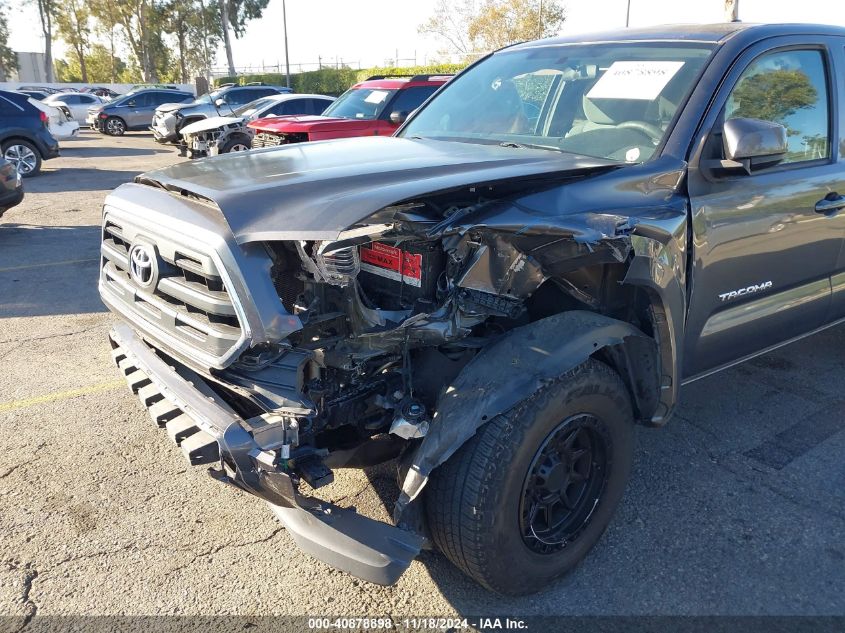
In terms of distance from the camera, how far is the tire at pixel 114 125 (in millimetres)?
→ 25562

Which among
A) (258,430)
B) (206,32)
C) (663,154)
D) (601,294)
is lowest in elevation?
(258,430)

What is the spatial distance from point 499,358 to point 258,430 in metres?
0.89

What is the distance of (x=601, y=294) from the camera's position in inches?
117

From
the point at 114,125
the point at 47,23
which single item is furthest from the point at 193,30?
the point at 114,125

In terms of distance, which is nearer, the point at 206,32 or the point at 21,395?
the point at 21,395

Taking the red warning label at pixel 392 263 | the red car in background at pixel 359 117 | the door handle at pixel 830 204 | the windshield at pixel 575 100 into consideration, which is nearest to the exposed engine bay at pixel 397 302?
the red warning label at pixel 392 263

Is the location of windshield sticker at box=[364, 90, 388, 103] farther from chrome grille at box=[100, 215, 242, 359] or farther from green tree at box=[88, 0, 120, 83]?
green tree at box=[88, 0, 120, 83]

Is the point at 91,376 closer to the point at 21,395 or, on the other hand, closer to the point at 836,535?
the point at 21,395

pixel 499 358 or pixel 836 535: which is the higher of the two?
pixel 499 358

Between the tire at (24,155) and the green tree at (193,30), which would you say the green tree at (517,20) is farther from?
the tire at (24,155)

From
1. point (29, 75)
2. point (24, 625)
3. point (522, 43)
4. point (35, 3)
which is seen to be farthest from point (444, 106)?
point (29, 75)

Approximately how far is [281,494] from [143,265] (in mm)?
1159

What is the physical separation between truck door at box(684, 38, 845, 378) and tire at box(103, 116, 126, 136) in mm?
26372

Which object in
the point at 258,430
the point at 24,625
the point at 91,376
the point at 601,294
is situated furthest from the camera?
the point at 91,376
